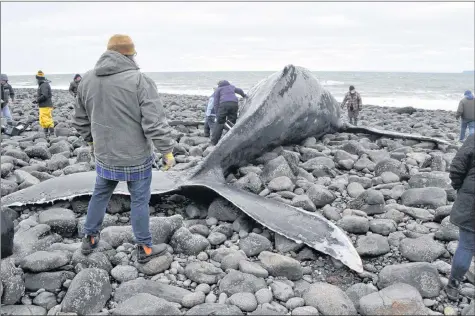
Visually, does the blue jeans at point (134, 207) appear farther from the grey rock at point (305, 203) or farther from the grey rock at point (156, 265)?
the grey rock at point (305, 203)

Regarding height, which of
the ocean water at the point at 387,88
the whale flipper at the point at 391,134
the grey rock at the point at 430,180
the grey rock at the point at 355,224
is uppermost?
the ocean water at the point at 387,88

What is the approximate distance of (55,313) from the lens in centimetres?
363

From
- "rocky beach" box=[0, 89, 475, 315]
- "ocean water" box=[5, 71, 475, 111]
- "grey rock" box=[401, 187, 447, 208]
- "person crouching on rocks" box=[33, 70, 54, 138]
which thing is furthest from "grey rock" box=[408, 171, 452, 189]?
"person crouching on rocks" box=[33, 70, 54, 138]

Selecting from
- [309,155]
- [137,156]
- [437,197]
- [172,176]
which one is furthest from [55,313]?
[309,155]

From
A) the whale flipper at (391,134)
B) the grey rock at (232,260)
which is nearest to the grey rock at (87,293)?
the grey rock at (232,260)

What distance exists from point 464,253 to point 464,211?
39cm

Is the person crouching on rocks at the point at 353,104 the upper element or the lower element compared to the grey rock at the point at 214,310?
upper

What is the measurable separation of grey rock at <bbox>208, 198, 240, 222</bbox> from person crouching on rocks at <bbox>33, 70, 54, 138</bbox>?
782 cm

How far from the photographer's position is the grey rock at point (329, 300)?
3.74 meters

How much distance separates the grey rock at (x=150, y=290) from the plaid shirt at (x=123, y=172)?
1003 mm

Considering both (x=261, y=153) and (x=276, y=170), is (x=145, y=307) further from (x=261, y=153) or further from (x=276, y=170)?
(x=261, y=153)

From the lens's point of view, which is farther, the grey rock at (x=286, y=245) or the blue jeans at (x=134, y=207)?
the grey rock at (x=286, y=245)

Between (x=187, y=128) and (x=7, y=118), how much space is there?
6412 mm

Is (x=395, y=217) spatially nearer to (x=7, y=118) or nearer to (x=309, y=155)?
(x=309, y=155)
